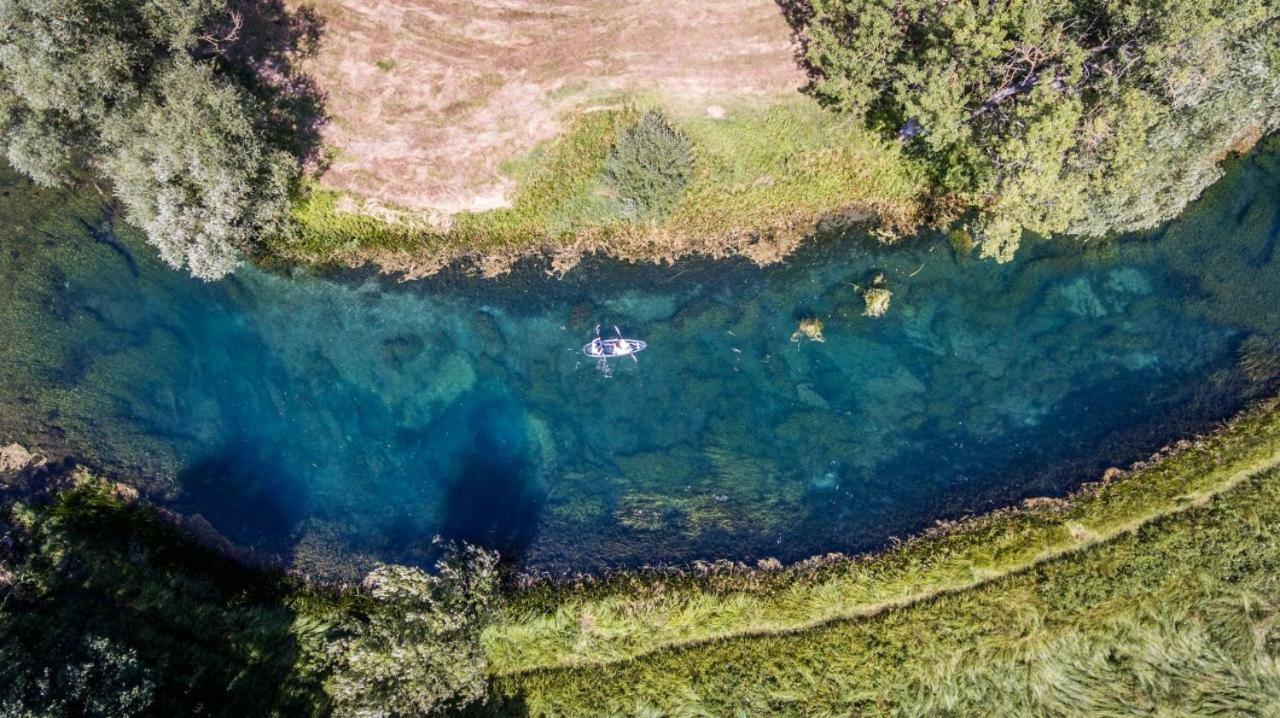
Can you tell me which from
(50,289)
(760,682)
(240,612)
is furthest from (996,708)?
(50,289)

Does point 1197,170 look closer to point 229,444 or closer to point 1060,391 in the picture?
point 1060,391

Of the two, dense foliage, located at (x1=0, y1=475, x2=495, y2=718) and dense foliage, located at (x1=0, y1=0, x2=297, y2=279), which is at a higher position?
dense foliage, located at (x1=0, y1=0, x2=297, y2=279)

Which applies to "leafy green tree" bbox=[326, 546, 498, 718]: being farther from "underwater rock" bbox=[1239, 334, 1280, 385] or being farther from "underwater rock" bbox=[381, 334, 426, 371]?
"underwater rock" bbox=[1239, 334, 1280, 385]

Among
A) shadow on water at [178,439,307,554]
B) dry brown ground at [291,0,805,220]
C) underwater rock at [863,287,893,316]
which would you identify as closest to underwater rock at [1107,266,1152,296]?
underwater rock at [863,287,893,316]

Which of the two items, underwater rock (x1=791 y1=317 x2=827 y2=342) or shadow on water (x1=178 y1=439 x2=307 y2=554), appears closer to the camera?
underwater rock (x1=791 y1=317 x2=827 y2=342)

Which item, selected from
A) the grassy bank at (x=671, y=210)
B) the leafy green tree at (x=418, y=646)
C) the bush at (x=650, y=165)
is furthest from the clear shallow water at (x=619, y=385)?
the bush at (x=650, y=165)

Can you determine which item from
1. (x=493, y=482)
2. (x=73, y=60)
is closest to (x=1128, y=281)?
(x=493, y=482)

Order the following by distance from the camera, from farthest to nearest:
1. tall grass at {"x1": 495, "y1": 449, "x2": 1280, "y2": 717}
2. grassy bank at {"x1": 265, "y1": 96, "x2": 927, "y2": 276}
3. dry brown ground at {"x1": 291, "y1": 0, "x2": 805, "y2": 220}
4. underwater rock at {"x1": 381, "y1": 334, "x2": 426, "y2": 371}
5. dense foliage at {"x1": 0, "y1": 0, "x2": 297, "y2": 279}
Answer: underwater rock at {"x1": 381, "y1": 334, "x2": 426, "y2": 371}, grassy bank at {"x1": 265, "y1": 96, "x2": 927, "y2": 276}, dry brown ground at {"x1": 291, "y1": 0, "x2": 805, "y2": 220}, tall grass at {"x1": 495, "y1": 449, "x2": 1280, "y2": 717}, dense foliage at {"x1": 0, "y1": 0, "x2": 297, "y2": 279}
